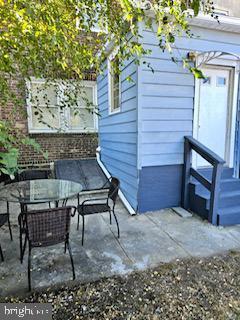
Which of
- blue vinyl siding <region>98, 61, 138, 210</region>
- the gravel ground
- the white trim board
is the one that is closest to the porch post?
the white trim board

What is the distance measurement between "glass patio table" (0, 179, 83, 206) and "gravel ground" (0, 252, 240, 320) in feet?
3.12

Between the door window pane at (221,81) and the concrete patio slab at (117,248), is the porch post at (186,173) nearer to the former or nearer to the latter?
the concrete patio slab at (117,248)

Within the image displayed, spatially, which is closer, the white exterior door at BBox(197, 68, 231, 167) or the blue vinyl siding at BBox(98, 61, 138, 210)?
the blue vinyl siding at BBox(98, 61, 138, 210)

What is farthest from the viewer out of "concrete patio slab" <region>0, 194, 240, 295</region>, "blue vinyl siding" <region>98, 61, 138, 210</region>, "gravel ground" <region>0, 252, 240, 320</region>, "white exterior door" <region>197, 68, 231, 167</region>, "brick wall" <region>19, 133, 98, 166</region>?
"brick wall" <region>19, 133, 98, 166</region>

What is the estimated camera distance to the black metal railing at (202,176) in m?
3.39

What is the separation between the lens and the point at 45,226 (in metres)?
2.10

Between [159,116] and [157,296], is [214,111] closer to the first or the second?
[159,116]

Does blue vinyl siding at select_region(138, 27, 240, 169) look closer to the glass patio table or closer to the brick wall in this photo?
the glass patio table

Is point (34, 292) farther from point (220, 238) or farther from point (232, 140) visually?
point (232, 140)

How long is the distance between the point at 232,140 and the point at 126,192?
2.28 m

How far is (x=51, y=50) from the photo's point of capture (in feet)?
7.30

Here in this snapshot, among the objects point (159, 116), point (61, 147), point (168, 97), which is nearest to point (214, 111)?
point (168, 97)

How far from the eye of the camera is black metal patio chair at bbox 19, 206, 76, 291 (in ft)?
6.71

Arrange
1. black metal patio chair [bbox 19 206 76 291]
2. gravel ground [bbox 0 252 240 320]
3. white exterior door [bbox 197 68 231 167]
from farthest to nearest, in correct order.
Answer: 1. white exterior door [bbox 197 68 231 167]
2. black metal patio chair [bbox 19 206 76 291]
3. gravel ground [bbox 0 252 240 320]
